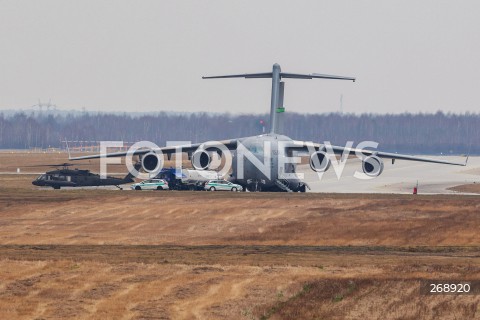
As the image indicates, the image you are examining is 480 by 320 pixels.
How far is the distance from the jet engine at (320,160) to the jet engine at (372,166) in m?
2.38

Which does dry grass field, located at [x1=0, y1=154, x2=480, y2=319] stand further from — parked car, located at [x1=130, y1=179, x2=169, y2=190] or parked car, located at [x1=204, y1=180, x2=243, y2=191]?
parked car, located at [x1=130, y1=179, x2=169, y2=190]

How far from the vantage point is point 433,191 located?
246 feet

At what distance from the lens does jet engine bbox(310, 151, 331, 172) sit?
62.1 metres

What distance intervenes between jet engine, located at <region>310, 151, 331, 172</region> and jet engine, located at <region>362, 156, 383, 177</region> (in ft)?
7.80

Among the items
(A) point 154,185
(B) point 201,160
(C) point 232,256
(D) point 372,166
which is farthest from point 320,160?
(C) point 232,256

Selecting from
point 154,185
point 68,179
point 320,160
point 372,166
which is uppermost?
point 320,160

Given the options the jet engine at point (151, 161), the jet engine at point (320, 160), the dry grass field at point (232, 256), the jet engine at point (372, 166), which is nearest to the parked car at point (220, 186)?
the jet engine at point (151, 161)

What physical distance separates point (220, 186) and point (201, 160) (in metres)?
8.46

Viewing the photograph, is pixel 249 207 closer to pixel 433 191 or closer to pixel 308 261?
pixel 308 261

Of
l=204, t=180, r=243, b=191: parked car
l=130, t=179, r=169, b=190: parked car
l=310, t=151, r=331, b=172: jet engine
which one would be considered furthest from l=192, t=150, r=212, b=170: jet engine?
l=130, t=179, r=169, b=190: parked car

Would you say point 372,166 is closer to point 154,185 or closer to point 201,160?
point 201,160

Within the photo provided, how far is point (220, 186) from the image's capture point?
69.8 metres

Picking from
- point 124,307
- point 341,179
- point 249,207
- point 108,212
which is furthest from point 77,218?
point 341,179

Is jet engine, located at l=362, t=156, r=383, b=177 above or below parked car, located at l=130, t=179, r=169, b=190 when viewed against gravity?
above
